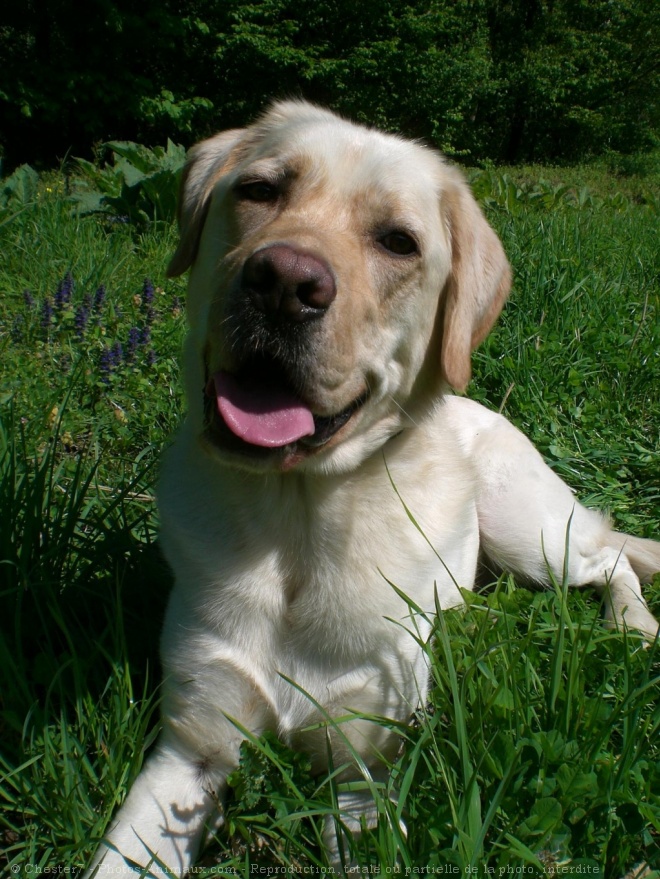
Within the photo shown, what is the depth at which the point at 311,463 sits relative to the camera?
2.02 meters

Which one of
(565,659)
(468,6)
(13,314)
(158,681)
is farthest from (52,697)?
(468,6)

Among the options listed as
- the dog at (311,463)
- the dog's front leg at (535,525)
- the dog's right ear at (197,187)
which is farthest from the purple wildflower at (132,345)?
the dog's front leg at (535,525)

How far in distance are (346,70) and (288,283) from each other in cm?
2290

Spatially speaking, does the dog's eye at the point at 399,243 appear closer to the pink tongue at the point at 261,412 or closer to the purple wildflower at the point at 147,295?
the pink tongue at the point at 261,412

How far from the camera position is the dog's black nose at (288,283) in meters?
1.71

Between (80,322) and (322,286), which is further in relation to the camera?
(80,322)

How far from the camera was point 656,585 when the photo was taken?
2973 mm

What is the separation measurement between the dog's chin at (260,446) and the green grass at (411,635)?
57cm

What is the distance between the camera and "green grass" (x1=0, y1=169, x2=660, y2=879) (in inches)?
67.1

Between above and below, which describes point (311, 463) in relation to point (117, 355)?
above

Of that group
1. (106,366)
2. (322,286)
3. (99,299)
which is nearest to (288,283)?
(322,286)

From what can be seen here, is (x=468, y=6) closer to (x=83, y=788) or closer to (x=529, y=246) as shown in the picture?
(x=529, y=246)

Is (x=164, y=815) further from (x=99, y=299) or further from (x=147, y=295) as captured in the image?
(x=99, y=299)

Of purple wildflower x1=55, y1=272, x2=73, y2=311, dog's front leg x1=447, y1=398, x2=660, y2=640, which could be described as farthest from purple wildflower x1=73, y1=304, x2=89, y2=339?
dog's front leg x1=447, y1=398, x2=660, y2=640
